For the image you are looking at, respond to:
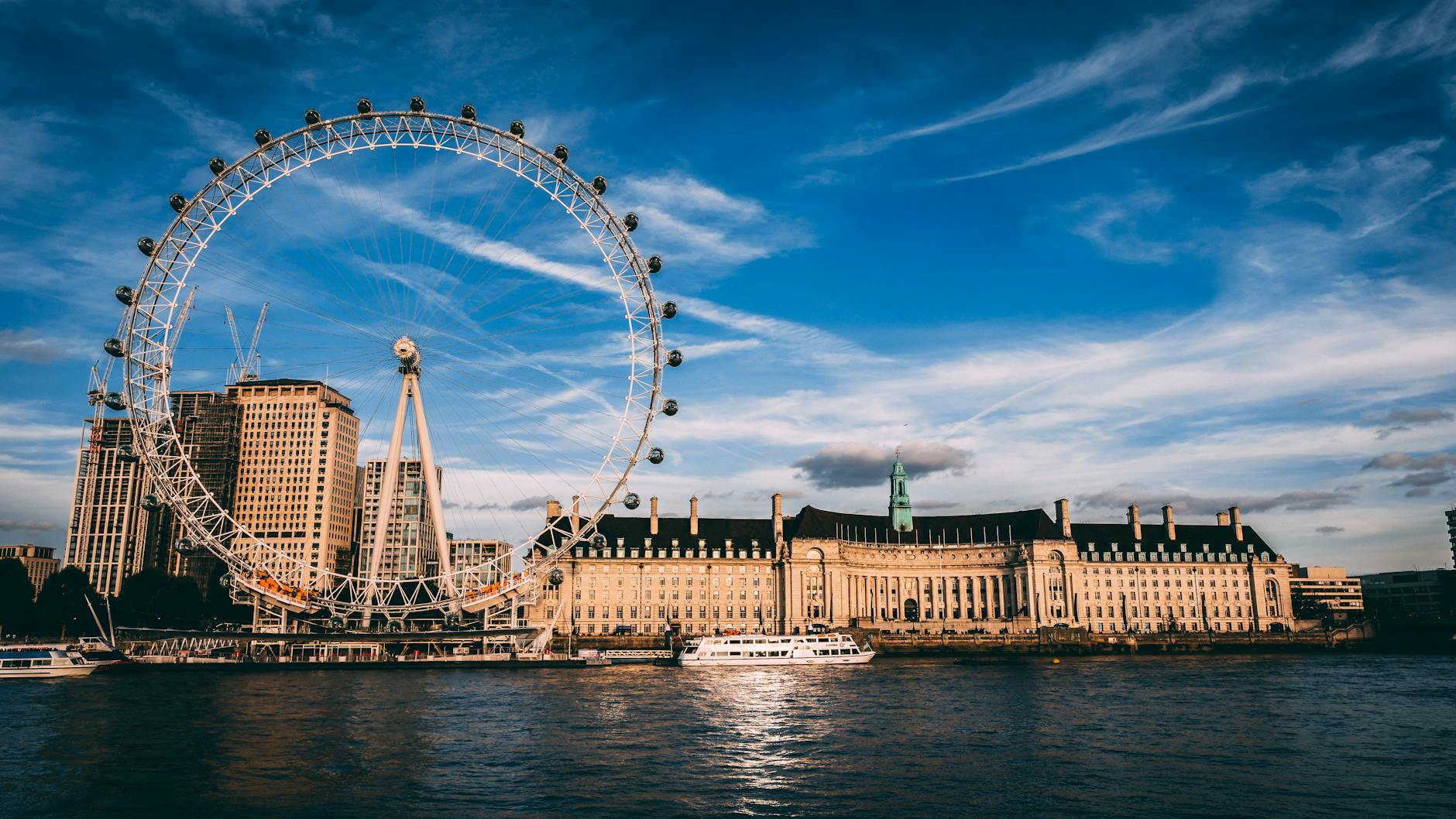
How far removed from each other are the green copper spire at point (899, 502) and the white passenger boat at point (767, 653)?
6986 cm

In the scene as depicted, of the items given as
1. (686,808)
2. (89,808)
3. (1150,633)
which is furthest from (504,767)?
(1150,633)

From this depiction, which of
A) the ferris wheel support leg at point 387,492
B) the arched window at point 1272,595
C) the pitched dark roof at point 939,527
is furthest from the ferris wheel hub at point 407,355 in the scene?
the arched window at point 1272,595

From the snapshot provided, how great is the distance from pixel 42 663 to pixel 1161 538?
169m

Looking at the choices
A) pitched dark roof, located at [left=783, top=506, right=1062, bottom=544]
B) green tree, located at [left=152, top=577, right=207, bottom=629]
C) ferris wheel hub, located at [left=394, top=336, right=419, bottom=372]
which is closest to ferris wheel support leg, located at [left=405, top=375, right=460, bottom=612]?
ferris wheel hub, located at [left=394, top=336, right=419, bottom=372]

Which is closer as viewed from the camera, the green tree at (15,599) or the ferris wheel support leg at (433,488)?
the ferris wheel support leg at (433,488)

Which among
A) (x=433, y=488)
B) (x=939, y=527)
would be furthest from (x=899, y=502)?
(x=433, y=488)

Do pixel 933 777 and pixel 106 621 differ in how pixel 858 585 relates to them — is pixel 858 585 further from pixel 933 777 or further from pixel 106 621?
pixel 933 777

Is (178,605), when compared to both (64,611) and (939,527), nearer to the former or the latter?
(64,611)

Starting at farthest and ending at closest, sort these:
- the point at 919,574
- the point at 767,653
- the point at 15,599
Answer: the point at 919,574 < the point at 15,599 < the point at 767,653

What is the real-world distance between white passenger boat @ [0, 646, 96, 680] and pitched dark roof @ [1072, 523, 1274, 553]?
151334 mm

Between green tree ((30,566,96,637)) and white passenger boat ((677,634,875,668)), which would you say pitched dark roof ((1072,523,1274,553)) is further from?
green tree ((30,566,96,637))

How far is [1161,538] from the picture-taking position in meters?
186

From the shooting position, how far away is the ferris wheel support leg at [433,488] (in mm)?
89938

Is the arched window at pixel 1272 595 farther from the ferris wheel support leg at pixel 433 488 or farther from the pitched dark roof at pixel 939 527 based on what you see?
Result: the ferris wheel support leg at pixel 433 488
